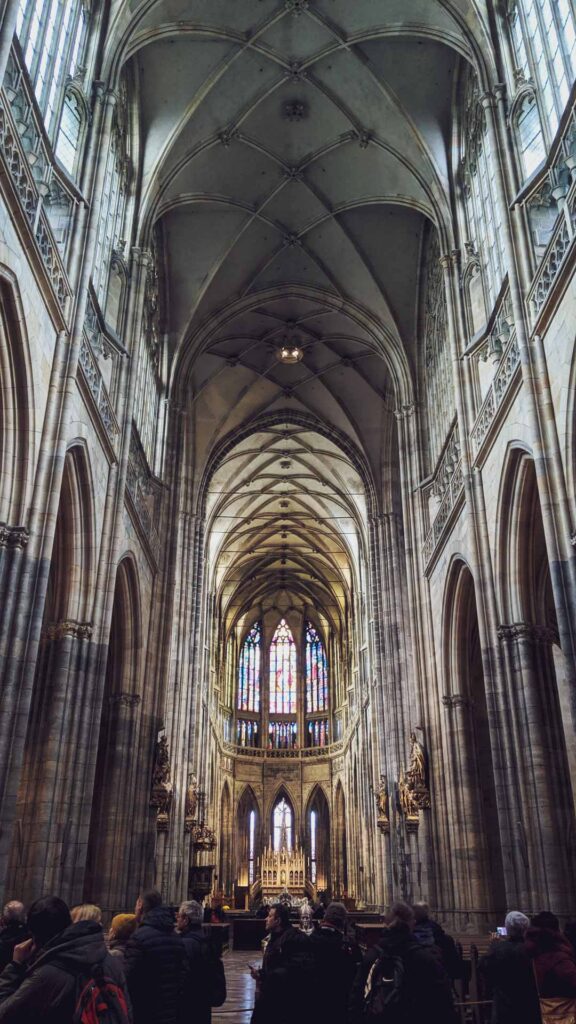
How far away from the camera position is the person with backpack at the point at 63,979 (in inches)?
139

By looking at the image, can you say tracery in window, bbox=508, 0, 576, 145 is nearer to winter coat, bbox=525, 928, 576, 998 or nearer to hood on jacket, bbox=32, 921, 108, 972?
winter coat, bbox=525, 928, 576, 998

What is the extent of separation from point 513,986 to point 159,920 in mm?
2494

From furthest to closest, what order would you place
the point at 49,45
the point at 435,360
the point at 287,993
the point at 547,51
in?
the point at 435,360
the point at 547,51
the point at 49,45
the point at 287,993

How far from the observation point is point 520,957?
5.82 m

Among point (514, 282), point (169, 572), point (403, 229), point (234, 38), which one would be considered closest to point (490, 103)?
point (514, 282)

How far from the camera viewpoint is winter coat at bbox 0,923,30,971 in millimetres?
5898

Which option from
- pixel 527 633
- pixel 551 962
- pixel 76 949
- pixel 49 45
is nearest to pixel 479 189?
pixel 49 45

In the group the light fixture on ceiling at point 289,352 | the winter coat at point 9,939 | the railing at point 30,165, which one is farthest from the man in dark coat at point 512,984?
the light fixture on ceiling at point 289,352

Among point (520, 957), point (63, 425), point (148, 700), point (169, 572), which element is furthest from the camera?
point (169, 572)

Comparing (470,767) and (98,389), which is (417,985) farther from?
(470,767)

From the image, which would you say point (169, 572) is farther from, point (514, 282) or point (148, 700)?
point (514, 282)

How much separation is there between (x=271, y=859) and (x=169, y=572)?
94.9ft

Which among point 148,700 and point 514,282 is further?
point 148,700

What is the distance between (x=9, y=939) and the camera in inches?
237
